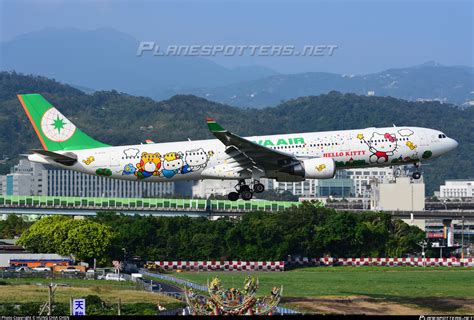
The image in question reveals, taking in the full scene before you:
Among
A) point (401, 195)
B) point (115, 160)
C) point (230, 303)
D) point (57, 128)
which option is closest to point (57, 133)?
Answer: point (57, 128)

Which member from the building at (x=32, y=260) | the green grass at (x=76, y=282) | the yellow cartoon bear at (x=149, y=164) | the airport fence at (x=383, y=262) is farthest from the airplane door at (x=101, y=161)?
the airport fence at (x=383, y=262)

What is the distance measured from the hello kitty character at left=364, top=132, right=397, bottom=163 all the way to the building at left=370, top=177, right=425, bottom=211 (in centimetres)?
10547

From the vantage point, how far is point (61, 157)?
78.8 m

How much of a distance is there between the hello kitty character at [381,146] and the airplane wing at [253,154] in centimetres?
565

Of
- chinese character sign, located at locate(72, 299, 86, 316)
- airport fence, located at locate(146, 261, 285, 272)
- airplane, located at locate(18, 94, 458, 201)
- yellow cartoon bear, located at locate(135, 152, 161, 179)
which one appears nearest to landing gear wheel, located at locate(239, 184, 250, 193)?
airplane, located at locate(18, 94, 458, 201)

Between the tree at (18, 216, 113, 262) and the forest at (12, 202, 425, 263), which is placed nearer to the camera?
the tree at (18, 216, 113, 262)

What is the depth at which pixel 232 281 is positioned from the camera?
10088 centimetres

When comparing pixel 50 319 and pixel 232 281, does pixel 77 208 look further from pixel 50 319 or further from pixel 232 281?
pixel 50 319

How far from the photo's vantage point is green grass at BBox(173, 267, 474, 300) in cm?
8694

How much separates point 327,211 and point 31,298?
2600 inches

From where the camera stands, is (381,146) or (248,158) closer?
(248,158)

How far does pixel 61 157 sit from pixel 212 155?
35.2ft

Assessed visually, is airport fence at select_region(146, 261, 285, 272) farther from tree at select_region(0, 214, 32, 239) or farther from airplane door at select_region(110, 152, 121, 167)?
tree at select_region(0, 214, 32, 239)

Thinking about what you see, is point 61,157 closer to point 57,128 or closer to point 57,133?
point 57,133
